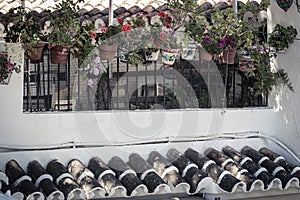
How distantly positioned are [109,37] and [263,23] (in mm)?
2138

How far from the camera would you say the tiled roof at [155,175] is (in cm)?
473

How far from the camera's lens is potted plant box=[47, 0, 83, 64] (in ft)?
17.1

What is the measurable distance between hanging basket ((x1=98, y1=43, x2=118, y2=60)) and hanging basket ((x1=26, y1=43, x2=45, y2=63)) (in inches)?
23.0

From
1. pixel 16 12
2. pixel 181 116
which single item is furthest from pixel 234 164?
pixel 16 12

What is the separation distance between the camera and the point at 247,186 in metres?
5.28

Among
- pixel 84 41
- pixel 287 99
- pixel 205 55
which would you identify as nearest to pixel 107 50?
pixel 84 41

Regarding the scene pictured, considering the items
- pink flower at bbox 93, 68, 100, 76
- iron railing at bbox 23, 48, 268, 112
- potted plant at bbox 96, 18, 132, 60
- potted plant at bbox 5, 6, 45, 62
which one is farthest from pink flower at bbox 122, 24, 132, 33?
potted plant at bbox 5, 6, 45, 62

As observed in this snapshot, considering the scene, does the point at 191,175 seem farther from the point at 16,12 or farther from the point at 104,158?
the point at 16,12

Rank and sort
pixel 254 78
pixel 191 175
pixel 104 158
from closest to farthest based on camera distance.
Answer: pixel 191 175 → pixel 104 158 → pixel 254 78

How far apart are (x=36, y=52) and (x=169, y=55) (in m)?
1.40

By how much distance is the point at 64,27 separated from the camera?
523 centimetres

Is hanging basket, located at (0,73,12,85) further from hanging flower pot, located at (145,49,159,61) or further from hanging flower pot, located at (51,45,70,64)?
hanging flower pot, located at (145,49,159,61)

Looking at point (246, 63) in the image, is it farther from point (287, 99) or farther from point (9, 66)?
point (9, 66)

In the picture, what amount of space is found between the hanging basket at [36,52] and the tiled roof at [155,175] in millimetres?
1043
